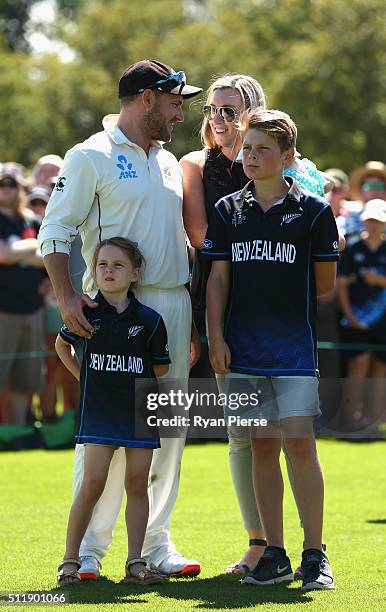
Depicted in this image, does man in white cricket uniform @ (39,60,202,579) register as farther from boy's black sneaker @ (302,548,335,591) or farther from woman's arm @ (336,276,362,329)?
woman's arm @ (336,276,362,329)

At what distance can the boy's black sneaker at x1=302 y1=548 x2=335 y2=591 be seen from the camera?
5.74 meters

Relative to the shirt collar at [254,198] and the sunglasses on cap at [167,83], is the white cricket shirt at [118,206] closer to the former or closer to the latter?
the sunglasses on cap at [167,83]

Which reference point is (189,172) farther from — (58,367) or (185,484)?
(58,367)

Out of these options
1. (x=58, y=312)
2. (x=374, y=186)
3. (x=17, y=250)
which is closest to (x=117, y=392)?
(x=17, y=250)

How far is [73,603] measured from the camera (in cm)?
540

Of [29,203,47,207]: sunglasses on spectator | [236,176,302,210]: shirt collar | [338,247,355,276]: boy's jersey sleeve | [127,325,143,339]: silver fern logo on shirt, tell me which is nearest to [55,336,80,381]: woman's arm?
[127,325,143,339]: silver fern logo on shirt

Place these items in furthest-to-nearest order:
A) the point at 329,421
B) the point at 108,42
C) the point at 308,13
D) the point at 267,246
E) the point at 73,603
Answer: the point at 108,42, the point at 308,13, the point at 329,421, the point at 267,246, the point at 73,603

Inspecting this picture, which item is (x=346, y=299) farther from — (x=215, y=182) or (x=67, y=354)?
(x=67, y=354)

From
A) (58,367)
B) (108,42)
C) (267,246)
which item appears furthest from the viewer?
(108,42)

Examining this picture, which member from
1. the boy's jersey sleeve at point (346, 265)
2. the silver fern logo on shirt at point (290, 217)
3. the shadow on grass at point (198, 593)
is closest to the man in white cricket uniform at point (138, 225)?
the shadow on grass at point (198, 593)

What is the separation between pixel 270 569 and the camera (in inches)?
233

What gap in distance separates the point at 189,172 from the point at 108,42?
35.3 meters

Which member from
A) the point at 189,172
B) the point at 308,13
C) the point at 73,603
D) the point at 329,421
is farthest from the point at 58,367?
the point at 308,13

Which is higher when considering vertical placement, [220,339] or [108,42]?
[108,42]
